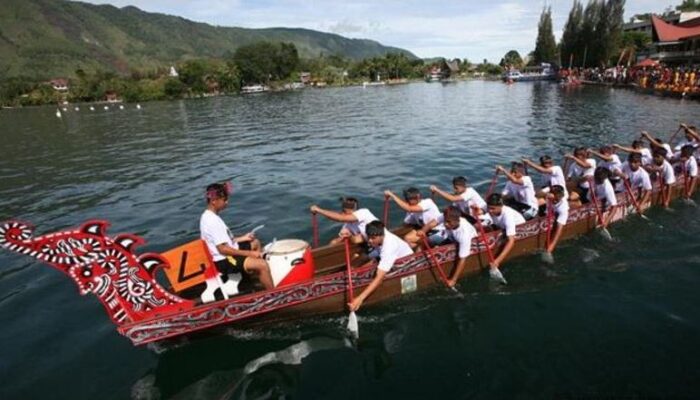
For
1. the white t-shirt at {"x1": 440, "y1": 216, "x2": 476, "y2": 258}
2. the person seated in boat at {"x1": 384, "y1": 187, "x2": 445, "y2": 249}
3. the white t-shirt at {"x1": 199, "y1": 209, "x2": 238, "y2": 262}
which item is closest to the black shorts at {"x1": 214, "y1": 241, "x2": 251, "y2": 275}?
the white t-shirt at {"x1": 199, "y1": 209, "x2": 238, "y2": 262}

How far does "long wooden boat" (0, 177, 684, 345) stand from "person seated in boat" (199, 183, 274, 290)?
42 cm

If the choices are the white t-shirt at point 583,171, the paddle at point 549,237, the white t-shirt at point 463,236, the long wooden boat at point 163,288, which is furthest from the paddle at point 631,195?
the white t-shirt at point 463,236

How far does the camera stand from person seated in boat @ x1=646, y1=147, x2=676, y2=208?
517 inches

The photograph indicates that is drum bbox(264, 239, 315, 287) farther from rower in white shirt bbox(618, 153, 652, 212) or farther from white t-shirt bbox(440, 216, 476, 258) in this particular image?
rower in white shirt bbox(618, 153, 652, 212)

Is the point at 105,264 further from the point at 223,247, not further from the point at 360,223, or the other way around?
the point at 360,223

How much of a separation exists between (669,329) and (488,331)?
3.42 metres

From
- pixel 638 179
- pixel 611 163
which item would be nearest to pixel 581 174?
pixel 611 163

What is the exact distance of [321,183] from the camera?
19172mm

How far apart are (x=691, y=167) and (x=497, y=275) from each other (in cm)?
987

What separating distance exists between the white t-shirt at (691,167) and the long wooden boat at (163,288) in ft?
31.2

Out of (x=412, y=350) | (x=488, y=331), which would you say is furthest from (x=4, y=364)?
(x=488, y=331)

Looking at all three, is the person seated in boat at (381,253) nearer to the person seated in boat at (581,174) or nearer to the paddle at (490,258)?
the paddle at (490,258)

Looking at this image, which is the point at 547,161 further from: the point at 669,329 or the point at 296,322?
the point at 296,322

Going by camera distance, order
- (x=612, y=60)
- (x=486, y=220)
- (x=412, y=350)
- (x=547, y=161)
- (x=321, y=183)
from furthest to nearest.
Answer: (x=612, y=60) < (x=321, y=183) < (x=547, y=161) < (x=486, y=220) < (x=412, y=350)
